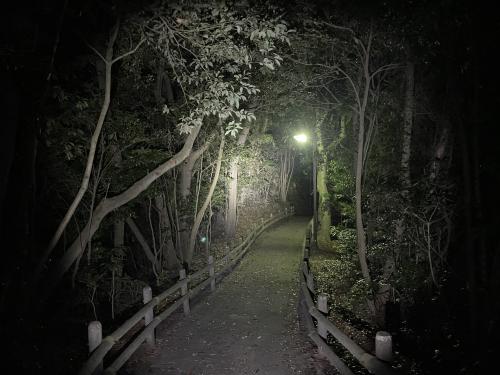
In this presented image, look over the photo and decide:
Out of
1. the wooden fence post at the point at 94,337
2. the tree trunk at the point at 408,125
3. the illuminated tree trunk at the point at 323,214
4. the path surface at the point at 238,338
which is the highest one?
the tree trunk at the point at 408,125

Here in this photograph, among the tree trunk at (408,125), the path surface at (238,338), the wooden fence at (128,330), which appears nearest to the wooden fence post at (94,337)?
the wooden fence at (128,330)

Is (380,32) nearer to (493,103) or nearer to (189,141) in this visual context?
(493,103)

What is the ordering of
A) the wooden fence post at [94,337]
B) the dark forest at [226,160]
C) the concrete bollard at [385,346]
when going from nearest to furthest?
the concrete bollard at [385,346] < the wooden fence post at [94,337] < the dark forest at [226,160]

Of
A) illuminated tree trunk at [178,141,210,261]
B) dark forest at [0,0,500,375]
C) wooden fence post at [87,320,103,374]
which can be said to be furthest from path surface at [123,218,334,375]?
illuminated tree trunk at [178,141,210,261]

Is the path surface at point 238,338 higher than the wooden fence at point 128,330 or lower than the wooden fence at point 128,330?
lower

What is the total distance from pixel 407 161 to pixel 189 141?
246 inches

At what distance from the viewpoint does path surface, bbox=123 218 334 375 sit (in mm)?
6536

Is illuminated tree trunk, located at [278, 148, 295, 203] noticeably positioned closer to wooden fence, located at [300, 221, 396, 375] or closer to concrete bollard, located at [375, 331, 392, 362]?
wooden fence, located at [300, 221, 396, 375]

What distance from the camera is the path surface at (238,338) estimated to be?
6536mm

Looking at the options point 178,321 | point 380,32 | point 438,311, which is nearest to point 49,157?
A: point 178,321

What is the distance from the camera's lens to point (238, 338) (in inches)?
313

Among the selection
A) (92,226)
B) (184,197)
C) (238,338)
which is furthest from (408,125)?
(184,197)

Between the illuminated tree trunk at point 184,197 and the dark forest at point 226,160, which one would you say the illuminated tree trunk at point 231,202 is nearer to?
the dark forest at point 226,160

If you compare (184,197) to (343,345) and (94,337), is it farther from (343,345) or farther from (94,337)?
(343,345)
